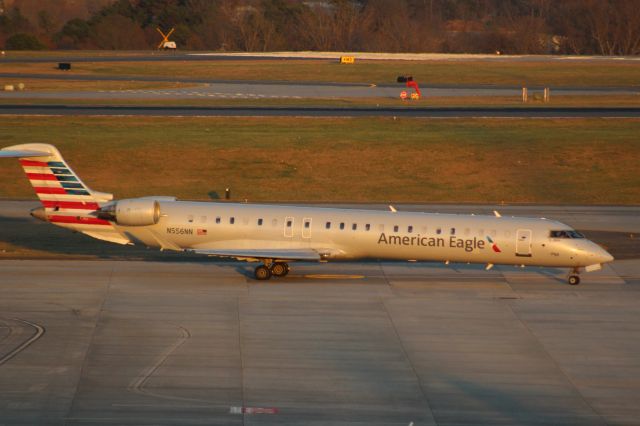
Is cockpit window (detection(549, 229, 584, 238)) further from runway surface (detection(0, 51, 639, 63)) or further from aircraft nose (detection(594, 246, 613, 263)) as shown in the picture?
runway surface (detection(0, 51, 639, 63))

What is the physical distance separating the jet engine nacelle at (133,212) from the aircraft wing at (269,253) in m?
2.06

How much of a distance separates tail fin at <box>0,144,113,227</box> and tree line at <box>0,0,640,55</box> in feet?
360

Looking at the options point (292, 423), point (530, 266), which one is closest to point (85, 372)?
point (292, 423)

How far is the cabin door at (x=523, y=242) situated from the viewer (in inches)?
1337

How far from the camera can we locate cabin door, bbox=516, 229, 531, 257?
111 feet

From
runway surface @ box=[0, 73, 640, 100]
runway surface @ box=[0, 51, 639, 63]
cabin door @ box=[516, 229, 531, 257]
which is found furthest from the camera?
runway surface @ box=[0, 51, 639, 63]

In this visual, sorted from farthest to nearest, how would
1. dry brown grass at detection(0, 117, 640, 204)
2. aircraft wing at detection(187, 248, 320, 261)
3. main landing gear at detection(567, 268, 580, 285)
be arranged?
dry brown grass at detection(0, 117, 640, 204)
main landing gear at detection(567, 268, 580, 285)
aircraft wing at detection(187, 248, 320, 261)

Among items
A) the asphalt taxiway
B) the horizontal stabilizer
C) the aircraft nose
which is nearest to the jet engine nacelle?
the asphalt taxiway

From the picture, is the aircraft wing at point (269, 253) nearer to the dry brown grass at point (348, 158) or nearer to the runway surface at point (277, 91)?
the dry brown grass at point (348, 158)

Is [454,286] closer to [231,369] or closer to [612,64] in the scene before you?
[231,369]

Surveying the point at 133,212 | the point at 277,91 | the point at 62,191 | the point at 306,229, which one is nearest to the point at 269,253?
the point at 306,229

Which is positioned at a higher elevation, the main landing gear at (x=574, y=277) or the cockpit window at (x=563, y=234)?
the cockpit window at (x=563, y=234)

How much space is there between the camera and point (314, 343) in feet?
90.8

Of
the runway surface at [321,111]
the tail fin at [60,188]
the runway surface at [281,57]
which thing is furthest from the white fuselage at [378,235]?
the runway surface at [281,57]
